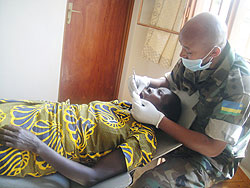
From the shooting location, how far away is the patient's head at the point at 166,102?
1.39 meters

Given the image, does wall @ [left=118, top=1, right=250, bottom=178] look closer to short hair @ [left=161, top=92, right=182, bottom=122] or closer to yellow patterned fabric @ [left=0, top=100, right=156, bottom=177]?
short hair @ [left=161, top=92, right=182, bottom=122]

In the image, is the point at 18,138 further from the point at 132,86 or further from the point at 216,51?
the point at 216,51

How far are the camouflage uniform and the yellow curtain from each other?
0.94 meters

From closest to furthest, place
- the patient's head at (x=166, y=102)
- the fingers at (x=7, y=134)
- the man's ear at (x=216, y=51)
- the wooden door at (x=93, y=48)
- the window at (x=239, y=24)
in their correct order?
the fingers at (x=7, y=134), the man's ear at (x=216, y=51), the patient's head at (x=166, y=102), the window at (x=239, y=24), the wooden door at (x=93, y=48)

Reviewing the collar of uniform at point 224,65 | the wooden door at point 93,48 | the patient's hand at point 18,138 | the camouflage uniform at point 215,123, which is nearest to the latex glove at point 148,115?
the camouflage uniform at point 215,123

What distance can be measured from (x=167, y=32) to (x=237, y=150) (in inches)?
56.2

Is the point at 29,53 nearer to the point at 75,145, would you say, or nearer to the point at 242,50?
the point at 75,145

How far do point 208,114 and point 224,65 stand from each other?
292mm

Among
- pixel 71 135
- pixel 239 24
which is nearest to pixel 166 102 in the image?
pixel 71 135

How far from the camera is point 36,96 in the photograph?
235cm

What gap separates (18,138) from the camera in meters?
0.93

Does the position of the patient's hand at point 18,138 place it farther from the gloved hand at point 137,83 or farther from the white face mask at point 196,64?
the white face mask at point 196,64

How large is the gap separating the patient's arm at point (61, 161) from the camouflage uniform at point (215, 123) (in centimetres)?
28

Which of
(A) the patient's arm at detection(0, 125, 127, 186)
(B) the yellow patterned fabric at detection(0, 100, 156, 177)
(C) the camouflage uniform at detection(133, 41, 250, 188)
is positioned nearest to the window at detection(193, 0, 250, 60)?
(C) the camouflage uniform at detection(133, 41, 250, 188)
